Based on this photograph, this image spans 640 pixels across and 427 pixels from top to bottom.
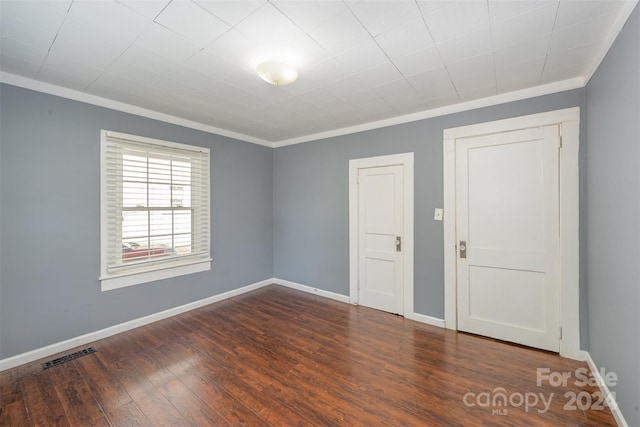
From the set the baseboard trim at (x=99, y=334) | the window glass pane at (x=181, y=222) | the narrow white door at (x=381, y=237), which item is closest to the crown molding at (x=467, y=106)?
the narrow white door at (x=381, y=237)

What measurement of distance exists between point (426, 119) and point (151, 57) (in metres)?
2.90

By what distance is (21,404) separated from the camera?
1.89 m

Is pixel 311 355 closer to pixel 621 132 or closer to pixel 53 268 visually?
pixel 53 268

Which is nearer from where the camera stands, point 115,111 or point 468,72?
point 468,72

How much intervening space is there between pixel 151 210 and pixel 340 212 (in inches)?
100

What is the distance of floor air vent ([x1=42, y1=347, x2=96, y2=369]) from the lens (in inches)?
93.0

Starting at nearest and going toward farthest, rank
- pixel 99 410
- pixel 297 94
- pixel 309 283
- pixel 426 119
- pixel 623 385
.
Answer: pixel 623 385
pixel 99 410
pixel 297 94
pixel 426 119
pixel 309 283

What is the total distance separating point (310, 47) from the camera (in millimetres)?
1897

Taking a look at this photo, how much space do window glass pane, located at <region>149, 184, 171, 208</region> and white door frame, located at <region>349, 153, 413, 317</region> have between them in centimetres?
251

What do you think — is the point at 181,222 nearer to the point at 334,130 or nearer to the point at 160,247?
the point at 160,247

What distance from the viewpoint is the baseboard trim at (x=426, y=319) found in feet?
10.1

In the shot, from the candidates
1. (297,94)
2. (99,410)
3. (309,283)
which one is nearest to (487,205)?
(297,94)

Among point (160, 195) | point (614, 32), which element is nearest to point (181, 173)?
point (160, 195)

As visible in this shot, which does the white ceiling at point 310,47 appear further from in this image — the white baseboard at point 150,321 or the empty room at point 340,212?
the white baseboard at point 150,321
